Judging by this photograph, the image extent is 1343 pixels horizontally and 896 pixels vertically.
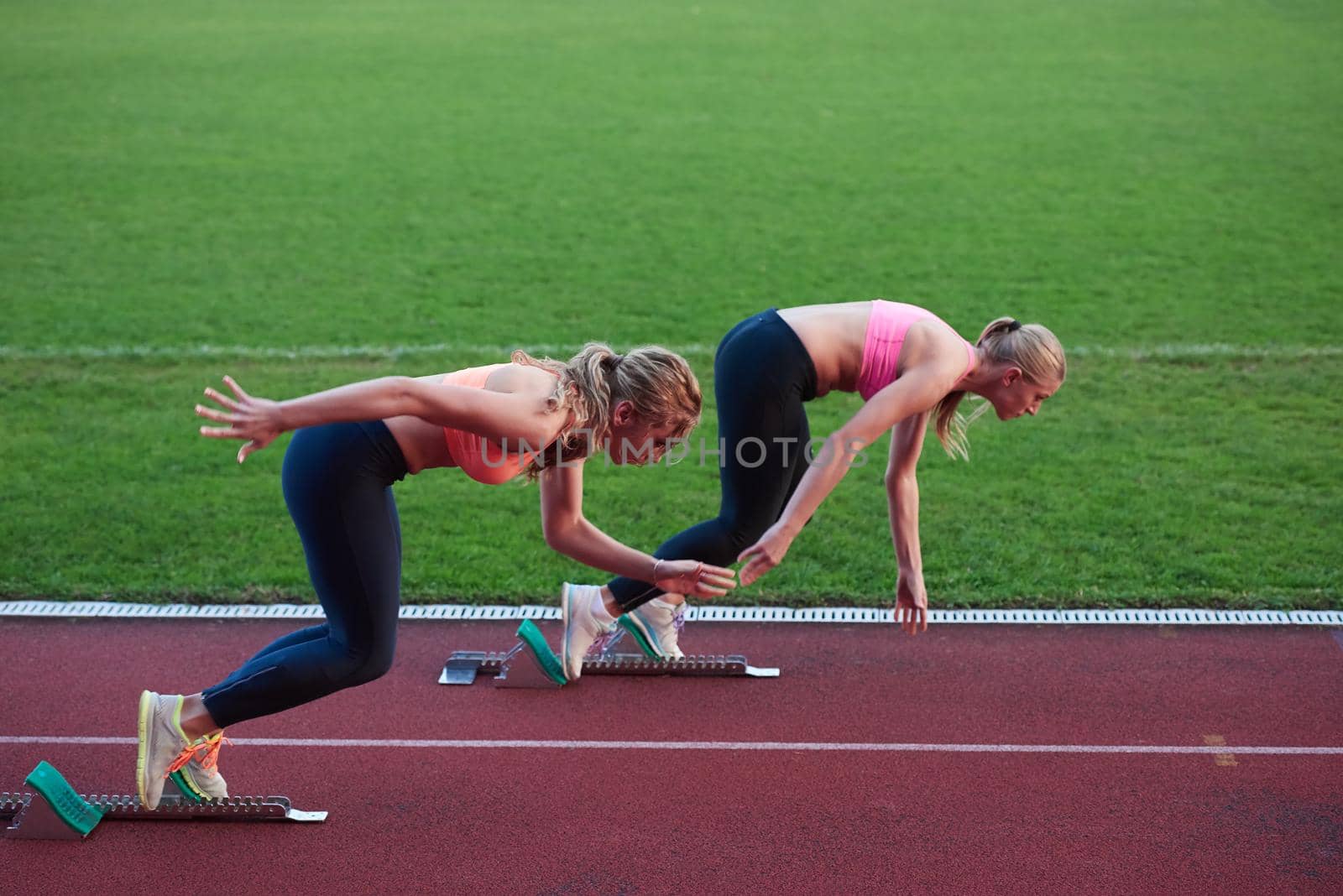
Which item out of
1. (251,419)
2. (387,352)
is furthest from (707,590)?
(387,352)

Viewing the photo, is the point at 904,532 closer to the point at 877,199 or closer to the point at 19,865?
the point at 19,865

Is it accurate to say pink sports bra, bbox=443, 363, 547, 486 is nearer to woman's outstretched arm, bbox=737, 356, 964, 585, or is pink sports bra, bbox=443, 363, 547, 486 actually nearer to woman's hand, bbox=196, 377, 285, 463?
woman's hand, bbox=196, 377, 285, 463

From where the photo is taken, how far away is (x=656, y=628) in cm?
495

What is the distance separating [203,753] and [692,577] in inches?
65.6

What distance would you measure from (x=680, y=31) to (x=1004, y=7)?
5.97m

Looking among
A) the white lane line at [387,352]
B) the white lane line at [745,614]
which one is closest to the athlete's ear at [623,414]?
the white lane line at [745,614]

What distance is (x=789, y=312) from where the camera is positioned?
4320 mm

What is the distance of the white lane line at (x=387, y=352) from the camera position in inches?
341

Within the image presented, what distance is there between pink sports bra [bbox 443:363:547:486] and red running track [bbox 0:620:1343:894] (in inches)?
48.3

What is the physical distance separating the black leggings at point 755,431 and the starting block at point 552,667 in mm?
642

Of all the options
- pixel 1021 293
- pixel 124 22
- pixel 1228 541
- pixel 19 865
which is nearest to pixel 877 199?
pixel 1021 293

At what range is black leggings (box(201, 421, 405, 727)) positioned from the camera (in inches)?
144

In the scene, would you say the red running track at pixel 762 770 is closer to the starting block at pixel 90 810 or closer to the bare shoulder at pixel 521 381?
the starting block at pixel 90 810

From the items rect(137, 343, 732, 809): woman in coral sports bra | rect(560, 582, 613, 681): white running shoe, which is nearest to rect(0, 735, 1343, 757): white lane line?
rect(560, 582, 613, 681): white running shoe
